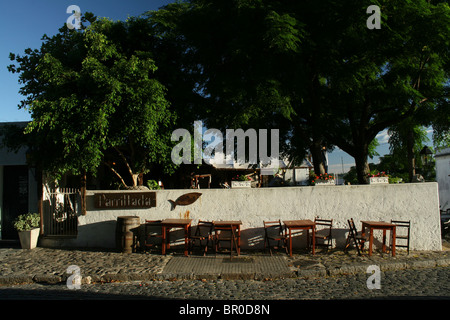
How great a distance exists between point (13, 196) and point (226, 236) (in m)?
8.11

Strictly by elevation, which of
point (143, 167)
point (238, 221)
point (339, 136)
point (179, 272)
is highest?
point (339, 136)

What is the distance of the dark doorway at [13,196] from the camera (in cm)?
1157

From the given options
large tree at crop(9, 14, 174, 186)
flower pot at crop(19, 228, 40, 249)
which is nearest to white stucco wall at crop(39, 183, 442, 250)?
large tree at crop(9, 14, 174, 186)

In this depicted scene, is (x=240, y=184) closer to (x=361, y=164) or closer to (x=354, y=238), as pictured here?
(x=354, y=238)

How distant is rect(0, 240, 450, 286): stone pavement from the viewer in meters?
7.12

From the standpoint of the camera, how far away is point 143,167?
10.8 metres

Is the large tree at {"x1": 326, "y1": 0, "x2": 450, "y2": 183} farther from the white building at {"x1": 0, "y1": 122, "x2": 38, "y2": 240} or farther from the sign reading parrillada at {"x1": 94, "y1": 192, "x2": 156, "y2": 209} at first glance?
the white building at {"x1": 0, "y1": 122, "x2": 38, "y2": 240}

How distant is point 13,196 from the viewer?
11.7 meters

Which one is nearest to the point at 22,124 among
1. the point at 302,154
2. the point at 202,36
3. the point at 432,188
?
the point at 202,36

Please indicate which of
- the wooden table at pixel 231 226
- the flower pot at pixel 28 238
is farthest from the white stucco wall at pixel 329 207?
the flower pot at pixel 28 238

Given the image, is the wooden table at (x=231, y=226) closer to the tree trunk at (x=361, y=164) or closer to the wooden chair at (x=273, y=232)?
the wooden chair at (x=273, y=232)

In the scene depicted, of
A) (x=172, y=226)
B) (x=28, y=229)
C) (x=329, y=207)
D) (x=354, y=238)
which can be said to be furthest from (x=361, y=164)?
(x=28, y=229)

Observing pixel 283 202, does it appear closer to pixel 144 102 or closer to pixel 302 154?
pixel 144 102
